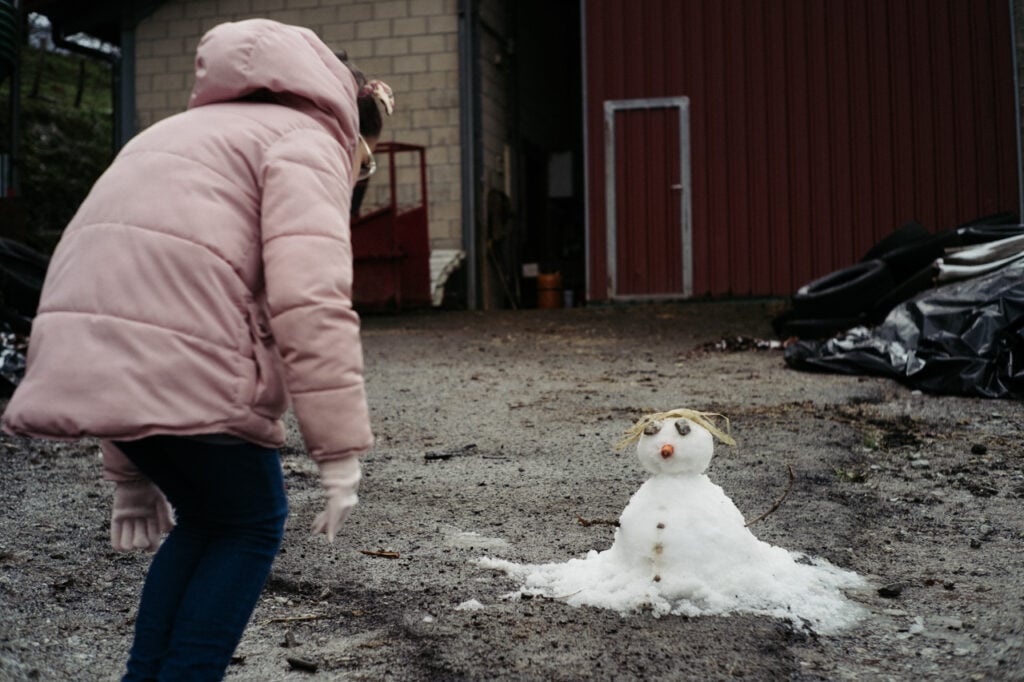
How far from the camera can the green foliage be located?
18531mm

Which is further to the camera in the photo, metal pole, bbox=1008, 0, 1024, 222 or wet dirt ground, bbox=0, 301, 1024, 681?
metal pole, bbox=1008, 0, 1024, 222

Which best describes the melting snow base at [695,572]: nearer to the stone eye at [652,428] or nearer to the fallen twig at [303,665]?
the stone eye at [652,428]

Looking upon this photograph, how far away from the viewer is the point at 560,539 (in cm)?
346

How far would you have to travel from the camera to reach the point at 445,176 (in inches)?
526

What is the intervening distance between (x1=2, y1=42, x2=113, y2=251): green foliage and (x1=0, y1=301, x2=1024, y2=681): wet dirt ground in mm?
12575

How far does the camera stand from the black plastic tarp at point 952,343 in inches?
239

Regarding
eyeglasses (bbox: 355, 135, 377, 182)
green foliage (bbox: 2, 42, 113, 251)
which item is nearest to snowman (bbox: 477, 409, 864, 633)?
eyeglasses (bbox: 355, 135, 377, 182)

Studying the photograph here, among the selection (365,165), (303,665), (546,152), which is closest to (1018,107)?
(546,152)

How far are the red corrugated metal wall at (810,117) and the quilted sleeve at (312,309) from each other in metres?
10.9

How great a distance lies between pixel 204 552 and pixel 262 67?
2.88 feet

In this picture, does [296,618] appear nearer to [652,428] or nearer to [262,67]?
[652,428]

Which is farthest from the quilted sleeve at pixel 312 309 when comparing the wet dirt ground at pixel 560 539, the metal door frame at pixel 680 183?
the metal door frame at pixel 680 183

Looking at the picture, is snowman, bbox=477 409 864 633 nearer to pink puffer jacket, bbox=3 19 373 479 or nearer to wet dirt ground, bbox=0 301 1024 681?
wet dirt ground, bbox=0 301 1024 681

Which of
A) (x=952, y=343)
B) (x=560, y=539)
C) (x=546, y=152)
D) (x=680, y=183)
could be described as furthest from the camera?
(x=546, y=152)
